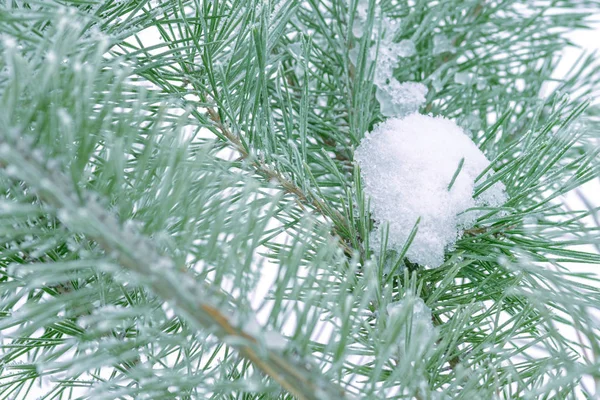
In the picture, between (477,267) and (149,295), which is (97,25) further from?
(477,267)

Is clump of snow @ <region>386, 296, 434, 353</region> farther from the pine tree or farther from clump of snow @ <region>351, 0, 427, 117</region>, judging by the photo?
clump of snow @ <region>351, 0, 427, 117</region>

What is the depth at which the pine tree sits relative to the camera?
0.71ft

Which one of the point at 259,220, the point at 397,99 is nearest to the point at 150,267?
the point at 259,220

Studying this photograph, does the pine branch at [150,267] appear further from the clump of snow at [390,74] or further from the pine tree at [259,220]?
the clump of snow at [390,74]

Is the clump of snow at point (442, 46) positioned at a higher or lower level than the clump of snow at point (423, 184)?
higher

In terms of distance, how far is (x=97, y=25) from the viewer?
330 mm

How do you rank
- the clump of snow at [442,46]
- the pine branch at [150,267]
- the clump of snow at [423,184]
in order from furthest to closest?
1. the clump of snow at [442,46]
2. the clump of snow at [423,184]
3. the pine branch at [150,267]

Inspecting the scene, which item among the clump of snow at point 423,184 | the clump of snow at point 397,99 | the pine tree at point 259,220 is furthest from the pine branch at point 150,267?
the clump of snow at point 397,99

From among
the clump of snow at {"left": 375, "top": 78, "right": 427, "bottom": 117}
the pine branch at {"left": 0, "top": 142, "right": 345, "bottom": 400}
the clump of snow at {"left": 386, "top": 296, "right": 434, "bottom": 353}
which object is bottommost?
the pine branch at {"left": 0, "top": 142, "right": 345, "bottom": 400}

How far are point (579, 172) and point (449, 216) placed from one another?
0.23ft

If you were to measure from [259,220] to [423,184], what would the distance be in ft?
0.32

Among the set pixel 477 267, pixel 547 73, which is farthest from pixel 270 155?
pixel 547 73

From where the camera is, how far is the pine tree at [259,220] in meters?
0.22

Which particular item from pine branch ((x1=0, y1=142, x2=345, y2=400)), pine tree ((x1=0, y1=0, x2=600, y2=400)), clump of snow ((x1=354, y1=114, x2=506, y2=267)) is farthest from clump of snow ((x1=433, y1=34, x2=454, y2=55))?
pine branch ((x1=0, y1=142, x2=345, y2=400))
